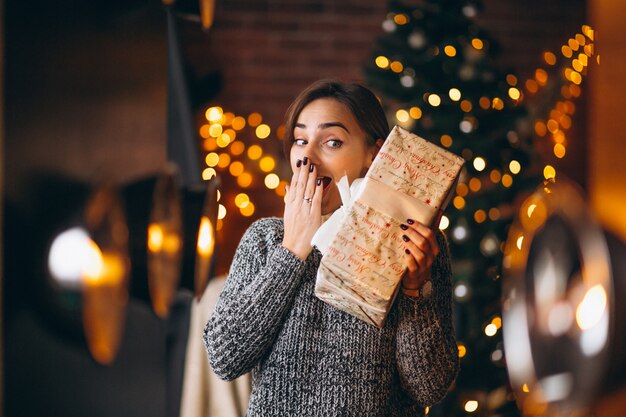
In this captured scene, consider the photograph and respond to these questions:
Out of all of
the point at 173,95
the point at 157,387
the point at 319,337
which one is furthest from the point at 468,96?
the point at 157,387

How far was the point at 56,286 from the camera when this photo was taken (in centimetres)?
41

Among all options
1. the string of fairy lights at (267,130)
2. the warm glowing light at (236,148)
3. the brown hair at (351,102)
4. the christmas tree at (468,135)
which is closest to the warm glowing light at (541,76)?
the string of fairy lights at (267,130)

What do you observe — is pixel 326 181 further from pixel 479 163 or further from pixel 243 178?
pixel 243 178

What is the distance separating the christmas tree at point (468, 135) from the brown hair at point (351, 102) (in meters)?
0.99

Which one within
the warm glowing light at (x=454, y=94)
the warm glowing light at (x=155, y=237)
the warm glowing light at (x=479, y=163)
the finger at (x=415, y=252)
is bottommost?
the warm glowing light at (x=479, y=163)

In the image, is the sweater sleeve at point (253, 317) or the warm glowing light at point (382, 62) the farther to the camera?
the warm glowing light at point (382, 62)

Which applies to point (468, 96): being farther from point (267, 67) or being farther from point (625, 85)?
point (625, 85)

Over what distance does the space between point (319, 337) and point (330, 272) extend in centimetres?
17

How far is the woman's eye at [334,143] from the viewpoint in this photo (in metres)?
1.20

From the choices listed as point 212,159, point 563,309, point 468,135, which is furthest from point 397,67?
point 563,309

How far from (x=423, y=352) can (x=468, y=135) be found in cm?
126

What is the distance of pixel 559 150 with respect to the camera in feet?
10.6

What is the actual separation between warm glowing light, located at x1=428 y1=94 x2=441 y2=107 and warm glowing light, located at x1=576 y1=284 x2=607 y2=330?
1.86m

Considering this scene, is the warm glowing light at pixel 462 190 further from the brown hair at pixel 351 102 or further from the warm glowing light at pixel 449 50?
the brown hair at pixel 351 102
